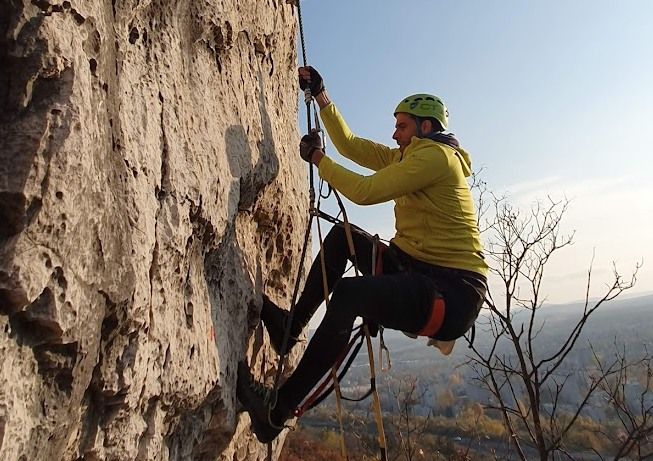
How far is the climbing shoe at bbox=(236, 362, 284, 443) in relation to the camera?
325 centimetres

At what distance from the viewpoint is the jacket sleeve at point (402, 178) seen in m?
3.33

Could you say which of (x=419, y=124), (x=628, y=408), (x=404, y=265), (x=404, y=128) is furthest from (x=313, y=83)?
(x=628, y=408)

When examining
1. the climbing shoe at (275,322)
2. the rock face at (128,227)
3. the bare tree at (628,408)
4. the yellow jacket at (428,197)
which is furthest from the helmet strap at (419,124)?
the bare tree at (628,408)

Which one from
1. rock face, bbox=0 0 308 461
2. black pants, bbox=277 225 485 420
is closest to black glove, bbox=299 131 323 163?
rock face, bbox=0 0 308 461

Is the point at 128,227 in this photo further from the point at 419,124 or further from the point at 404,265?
the point at 419,124

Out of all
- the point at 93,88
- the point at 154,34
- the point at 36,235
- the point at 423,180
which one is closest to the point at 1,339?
the point at 36,235

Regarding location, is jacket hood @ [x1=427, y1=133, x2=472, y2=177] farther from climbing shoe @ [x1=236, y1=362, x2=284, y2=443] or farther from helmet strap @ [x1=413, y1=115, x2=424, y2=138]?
climbing shoe @ [x1=236, y1=362, x2=284, y2=443]

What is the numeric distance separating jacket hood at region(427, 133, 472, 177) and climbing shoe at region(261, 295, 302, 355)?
5.35ft

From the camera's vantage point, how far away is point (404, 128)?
13.1 ft

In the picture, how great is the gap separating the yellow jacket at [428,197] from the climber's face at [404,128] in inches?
11.5

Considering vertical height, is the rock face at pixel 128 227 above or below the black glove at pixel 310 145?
below

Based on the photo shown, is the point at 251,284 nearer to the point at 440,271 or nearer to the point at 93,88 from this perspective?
the point at 440,271

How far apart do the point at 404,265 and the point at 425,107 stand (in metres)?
1.18

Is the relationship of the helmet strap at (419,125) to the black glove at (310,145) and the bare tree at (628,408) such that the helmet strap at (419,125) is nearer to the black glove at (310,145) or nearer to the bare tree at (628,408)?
the black glove at (310,145)
